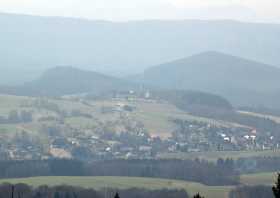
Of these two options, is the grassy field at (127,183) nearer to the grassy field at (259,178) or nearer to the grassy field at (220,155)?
the grassy field at (259,178)

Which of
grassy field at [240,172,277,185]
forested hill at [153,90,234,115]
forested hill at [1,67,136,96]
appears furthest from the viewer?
forested hill at [1,67,136,96]

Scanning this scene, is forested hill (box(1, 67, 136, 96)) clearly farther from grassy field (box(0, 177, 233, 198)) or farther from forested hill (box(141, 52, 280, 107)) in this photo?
grassy field (box(0, 177, 233, 198))

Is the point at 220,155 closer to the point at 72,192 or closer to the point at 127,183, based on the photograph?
the point at 127,183

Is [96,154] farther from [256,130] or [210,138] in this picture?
[256,130]

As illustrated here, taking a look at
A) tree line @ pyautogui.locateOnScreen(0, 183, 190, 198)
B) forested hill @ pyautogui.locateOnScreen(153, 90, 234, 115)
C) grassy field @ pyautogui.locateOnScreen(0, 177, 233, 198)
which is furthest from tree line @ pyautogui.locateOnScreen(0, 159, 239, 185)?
forested hill @ pyautogui.locateOnScreen(153, 90, 234, 115)

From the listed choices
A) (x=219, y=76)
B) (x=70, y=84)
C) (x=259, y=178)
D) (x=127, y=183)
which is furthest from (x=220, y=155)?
(x=219, y=76)

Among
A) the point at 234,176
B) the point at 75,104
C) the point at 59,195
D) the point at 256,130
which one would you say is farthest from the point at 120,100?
the point at 59,195

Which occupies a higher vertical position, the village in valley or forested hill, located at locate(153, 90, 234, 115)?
forested hill, located at locate(153, 90, 234, 115)

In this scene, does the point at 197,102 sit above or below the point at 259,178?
above
